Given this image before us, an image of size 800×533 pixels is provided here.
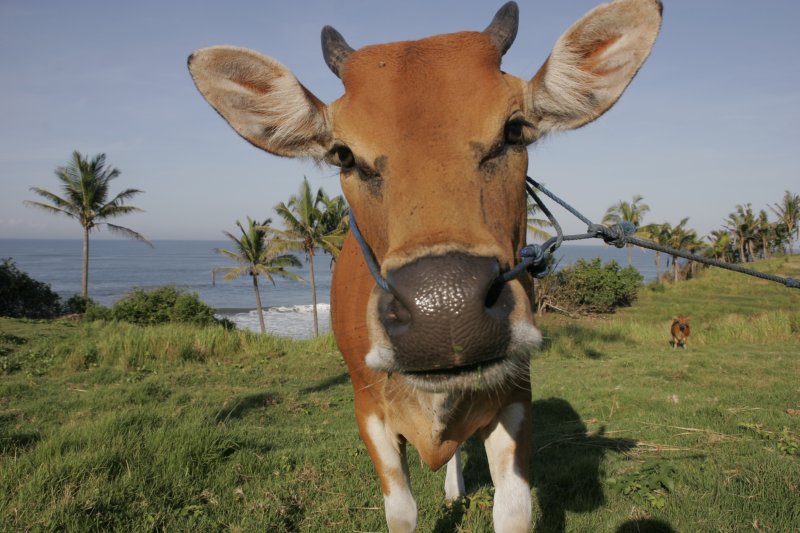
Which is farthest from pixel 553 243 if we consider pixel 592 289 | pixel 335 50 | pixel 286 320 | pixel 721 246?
pixel 721 246

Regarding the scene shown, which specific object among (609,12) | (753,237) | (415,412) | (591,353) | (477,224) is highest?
(753,237)

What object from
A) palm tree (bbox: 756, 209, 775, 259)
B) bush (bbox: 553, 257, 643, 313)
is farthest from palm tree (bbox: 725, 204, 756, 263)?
bush (bbox: 553, 257, 643, 313)

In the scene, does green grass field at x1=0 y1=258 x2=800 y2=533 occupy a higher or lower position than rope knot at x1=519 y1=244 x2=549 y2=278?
lower

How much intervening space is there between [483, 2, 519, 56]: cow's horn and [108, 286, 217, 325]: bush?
21192 mm

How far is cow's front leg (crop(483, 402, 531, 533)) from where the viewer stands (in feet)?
10.00

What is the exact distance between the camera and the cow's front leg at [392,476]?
331 centimetres

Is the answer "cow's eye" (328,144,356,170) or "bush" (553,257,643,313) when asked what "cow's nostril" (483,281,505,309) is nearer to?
"cow's eye" (328,144,356,170)

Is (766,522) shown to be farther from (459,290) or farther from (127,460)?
(127,460)

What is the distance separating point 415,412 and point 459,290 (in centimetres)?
142

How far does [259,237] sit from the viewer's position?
3484 centimetres

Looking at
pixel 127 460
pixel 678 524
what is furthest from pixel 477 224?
pixel 127 460

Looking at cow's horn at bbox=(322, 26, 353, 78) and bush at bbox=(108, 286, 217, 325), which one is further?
bush at bbox=(108, 286, 217, 325)

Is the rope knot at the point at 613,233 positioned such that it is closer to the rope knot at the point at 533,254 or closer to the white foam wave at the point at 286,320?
the rope knot at the point at 533,254

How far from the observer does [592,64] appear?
2656 millimetres
